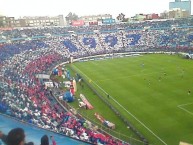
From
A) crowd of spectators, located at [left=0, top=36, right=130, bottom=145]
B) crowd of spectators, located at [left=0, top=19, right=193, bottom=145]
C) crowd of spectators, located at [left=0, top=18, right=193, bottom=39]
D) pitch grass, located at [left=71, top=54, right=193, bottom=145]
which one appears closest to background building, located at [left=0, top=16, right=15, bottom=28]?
crowd of spectators, located at [left=0, top=18, right=193, bottom=39]

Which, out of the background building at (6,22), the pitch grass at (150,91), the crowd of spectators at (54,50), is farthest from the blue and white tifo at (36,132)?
the background building at (6,22)

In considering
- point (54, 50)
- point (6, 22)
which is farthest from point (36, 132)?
point (6, 22)

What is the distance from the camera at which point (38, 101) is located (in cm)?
3061

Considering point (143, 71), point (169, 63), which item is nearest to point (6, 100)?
point (143, 71)

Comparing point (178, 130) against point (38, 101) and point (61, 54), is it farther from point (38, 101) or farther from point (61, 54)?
point (61, 54)

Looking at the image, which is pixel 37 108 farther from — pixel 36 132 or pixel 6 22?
pixel 6 22

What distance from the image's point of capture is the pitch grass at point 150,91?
2697 centimetres

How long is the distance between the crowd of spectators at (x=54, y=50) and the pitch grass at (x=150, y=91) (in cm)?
466

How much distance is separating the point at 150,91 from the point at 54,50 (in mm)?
39845

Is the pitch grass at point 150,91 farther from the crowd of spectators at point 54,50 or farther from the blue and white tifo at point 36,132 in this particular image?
the blue and white tifo at point 36,132

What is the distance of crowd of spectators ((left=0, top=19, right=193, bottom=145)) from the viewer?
83.6 feet

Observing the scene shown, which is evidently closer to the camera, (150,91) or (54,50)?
(150,91)

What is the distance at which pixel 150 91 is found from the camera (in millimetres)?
39062

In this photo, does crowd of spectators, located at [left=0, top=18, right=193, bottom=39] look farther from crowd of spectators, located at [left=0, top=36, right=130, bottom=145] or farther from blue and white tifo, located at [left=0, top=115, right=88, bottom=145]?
blue and white tifo, located at [left=0, top=115, right=88, bottom=145]
